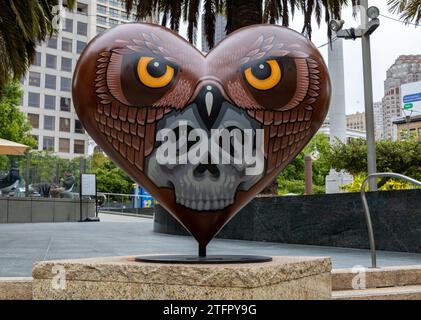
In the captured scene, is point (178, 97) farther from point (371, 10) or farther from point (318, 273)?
point (371, 10)

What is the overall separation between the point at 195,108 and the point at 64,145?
6770cm

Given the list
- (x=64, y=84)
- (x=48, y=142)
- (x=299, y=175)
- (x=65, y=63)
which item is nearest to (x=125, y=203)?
(x=299, y=175)

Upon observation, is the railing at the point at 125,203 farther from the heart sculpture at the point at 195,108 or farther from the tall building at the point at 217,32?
the heart sculpture at the point at 195,108

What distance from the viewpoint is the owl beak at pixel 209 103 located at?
393 centimetres

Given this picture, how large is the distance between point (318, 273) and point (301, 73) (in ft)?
4.83

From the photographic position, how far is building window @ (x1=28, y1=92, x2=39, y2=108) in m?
65.2

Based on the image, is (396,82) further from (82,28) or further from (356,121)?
(82,28)

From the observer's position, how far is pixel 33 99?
65.6 metres

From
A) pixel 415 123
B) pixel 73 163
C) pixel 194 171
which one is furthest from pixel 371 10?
pixel 415 123

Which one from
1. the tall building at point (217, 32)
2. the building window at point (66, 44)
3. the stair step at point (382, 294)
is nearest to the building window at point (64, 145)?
the building window at point (66, 44)

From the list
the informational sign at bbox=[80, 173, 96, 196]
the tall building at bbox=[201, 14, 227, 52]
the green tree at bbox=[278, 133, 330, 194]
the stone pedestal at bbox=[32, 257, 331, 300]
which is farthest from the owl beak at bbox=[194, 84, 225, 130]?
the green tree at bbox=[278, 133, 330, 194]

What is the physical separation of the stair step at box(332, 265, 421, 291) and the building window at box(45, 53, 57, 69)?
66.5 m

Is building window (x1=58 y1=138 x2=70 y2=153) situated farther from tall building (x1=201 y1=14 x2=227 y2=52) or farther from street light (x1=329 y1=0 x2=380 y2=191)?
street light (x1=329 y1=0 x2=380 y2=191)

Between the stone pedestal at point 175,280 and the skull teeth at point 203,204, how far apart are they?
561mm
